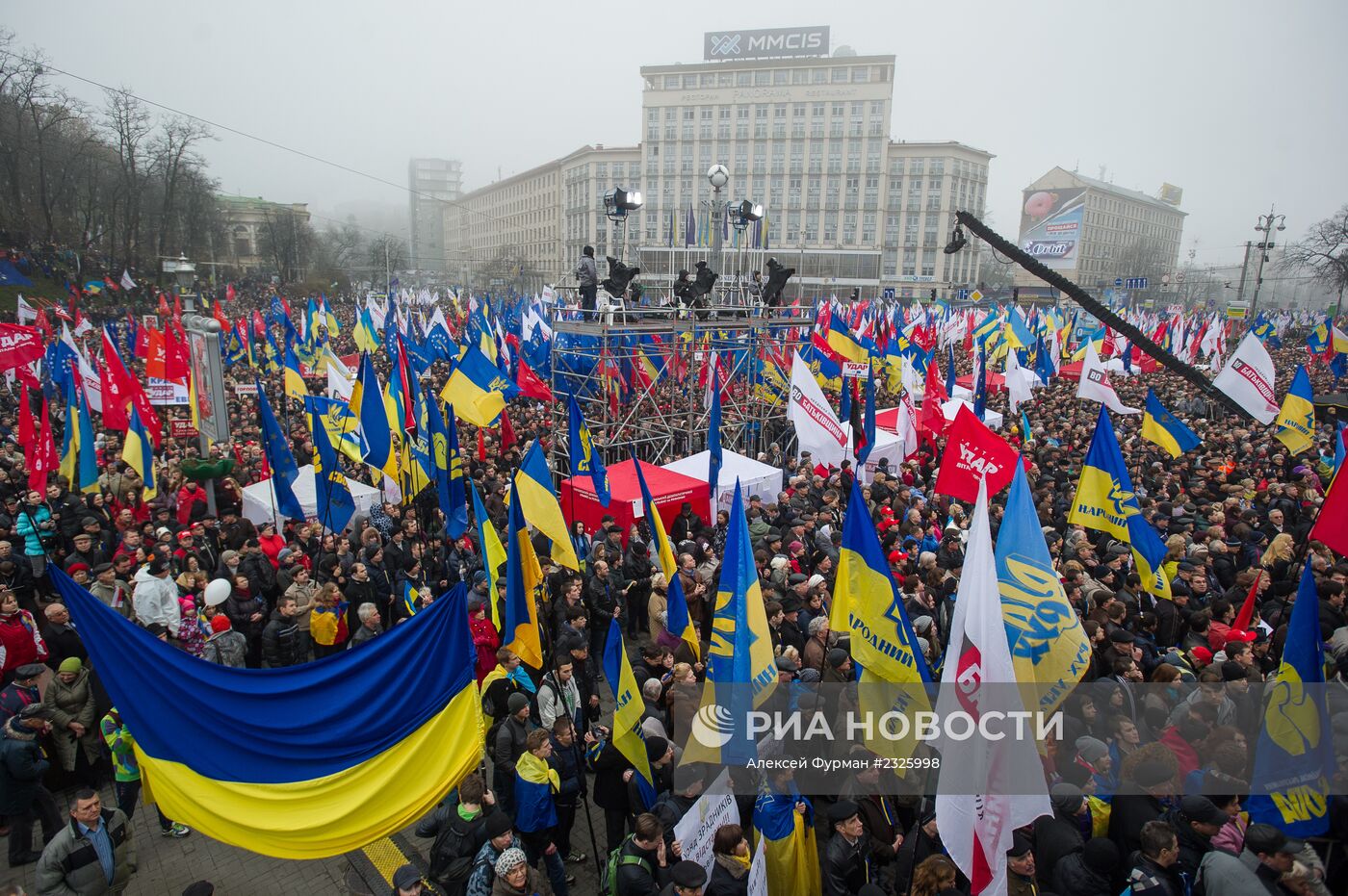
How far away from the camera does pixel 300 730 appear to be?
4070 millimetres

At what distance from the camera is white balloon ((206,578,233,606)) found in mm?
6742

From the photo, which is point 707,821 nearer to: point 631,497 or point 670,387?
point 631,497

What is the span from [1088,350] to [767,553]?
8570 millimetres

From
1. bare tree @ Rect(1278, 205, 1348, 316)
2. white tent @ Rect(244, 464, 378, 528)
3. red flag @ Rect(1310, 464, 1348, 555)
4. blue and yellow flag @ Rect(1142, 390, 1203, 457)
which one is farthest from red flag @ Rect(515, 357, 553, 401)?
bare tree @ Rect(1278, 205, 1348, 316)

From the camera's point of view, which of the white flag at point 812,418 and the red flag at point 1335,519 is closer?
the red flag at point 1335,519

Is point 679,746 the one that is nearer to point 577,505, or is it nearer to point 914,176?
→ point 577,505

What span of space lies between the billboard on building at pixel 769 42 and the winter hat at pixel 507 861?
94683 mm

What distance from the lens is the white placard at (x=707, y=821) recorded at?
165 inches

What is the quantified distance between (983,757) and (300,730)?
3673 mm

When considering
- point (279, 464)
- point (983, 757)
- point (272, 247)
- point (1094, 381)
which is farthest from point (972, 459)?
point (272, 247)

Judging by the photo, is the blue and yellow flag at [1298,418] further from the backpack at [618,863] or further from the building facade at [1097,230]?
the building facade at [1097,230]

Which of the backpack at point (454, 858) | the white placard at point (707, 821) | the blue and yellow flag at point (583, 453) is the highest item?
the blue and yellow flag at point (583, 453)

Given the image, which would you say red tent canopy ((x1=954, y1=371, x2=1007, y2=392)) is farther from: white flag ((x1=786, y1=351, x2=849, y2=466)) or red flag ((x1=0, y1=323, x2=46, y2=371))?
red flag ((x1=0, y1=323, x2=46, y2=371))

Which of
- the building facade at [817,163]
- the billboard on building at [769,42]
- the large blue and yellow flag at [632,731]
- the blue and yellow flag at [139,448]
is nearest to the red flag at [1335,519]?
the large blue and yellow flag at [632,731]
